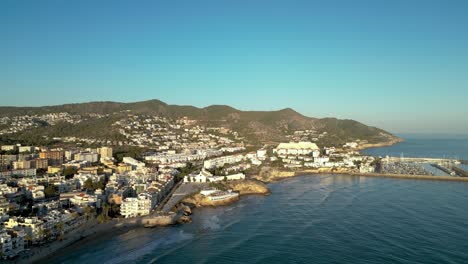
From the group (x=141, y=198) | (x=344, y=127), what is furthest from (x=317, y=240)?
(x=344, y=127)

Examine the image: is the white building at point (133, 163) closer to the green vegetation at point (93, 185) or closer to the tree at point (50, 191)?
the green vegetation at point (93, 185)

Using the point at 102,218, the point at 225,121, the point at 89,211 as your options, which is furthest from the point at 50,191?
the point at 225,121

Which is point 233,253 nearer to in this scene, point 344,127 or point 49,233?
point 49,233

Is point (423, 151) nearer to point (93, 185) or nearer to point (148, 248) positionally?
point (93, 185)

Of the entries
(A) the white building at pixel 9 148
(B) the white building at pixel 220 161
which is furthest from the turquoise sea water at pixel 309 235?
(A) the white building at pixel 9 148

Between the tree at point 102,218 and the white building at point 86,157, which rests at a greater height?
the white building at point 86,157

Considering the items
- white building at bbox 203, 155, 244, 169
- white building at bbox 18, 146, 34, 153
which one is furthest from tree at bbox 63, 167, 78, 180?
white building at bbox 203, 155, 244, 169
